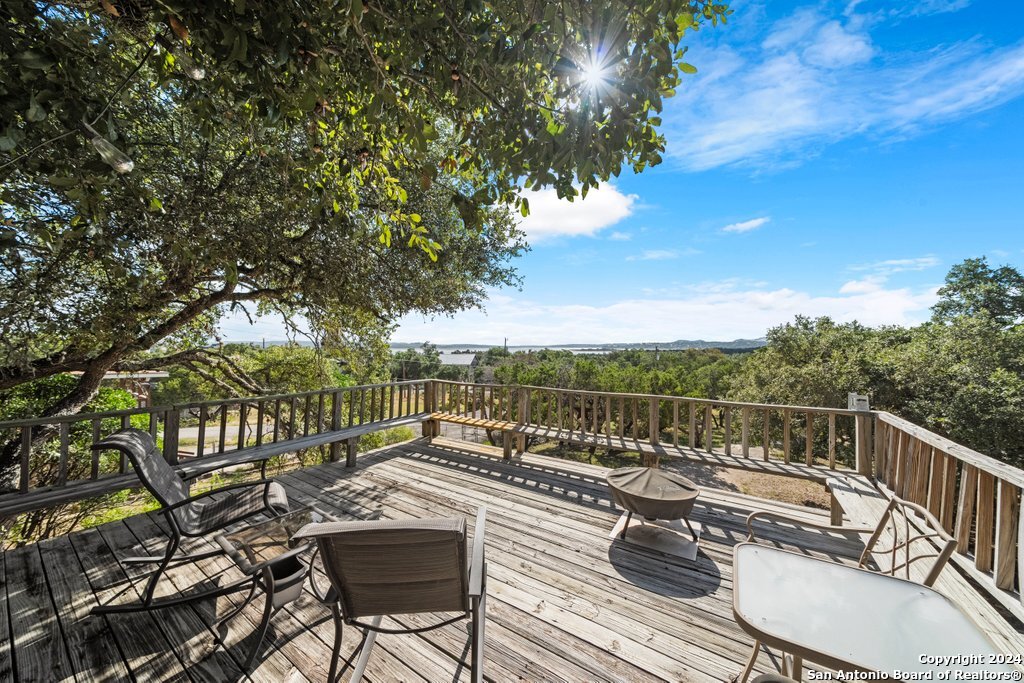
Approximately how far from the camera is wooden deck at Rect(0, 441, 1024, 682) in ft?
6.03

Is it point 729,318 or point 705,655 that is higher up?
point 729,318

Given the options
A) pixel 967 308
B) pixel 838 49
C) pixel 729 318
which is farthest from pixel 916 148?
pixel 729 318

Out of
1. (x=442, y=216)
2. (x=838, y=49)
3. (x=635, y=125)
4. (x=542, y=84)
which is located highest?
(x=838, y=49)

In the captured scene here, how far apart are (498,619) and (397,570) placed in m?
1.03

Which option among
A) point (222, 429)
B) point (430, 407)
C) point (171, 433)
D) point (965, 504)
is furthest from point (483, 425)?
point (965, 504)

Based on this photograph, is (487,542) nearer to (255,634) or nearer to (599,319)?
(255,634)

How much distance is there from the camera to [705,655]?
196 centimetres

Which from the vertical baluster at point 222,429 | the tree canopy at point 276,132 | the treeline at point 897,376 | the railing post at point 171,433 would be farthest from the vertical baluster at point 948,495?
the treeline at point 897,376

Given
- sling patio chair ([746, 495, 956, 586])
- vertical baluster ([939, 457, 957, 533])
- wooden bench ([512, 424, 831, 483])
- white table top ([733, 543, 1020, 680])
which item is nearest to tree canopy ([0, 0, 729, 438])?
white table top ([733, 543, 1020, 680])

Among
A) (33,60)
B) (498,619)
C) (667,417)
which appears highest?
(33,60)

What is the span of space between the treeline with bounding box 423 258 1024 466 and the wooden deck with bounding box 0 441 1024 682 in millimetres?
8876

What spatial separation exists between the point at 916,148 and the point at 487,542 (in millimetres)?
12878

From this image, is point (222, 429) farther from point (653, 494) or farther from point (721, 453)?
point (721, 453)

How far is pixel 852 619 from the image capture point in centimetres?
137
